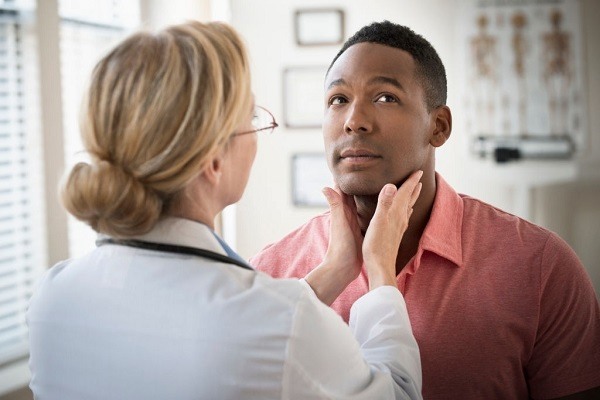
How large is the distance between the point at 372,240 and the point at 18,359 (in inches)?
71.4

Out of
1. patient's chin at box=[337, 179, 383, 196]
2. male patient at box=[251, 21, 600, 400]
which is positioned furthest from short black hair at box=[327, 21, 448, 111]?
patient's chin at box=[337, 179, 383, 196]

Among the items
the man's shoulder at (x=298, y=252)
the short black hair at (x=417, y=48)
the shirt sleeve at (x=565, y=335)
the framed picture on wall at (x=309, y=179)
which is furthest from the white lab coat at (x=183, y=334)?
the framed picture on wall at (x=309, y=179)

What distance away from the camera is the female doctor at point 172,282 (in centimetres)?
83

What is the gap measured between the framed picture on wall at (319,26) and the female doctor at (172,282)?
9.13 ft

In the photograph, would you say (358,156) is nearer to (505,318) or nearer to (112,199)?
(505,318)

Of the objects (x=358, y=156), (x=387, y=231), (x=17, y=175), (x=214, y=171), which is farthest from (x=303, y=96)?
(x=214, y=171)

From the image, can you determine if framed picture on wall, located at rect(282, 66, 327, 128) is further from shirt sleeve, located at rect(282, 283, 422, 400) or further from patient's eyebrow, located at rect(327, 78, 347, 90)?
shirt sleeve, located at rect(282, 283, 422, 400)

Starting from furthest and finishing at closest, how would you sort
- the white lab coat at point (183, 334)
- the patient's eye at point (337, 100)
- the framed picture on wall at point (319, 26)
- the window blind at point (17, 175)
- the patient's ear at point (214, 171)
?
the framed picture on wall at point (319, 26) < the window blind at point (17, 175) < the patient's eye at point (337, 100) < the patient's ear at point (214, 171) < the white lab coat at point (183, 334)

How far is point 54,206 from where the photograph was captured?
8.42 feet

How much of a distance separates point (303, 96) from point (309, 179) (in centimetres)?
46

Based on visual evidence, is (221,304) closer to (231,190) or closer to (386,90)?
(231,190)

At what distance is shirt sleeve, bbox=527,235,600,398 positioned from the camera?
121 centimetres

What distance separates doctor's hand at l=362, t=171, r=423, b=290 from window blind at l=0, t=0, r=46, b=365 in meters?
1.69

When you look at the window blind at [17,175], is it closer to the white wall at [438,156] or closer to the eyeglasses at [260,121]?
the white wall at [438,156]
